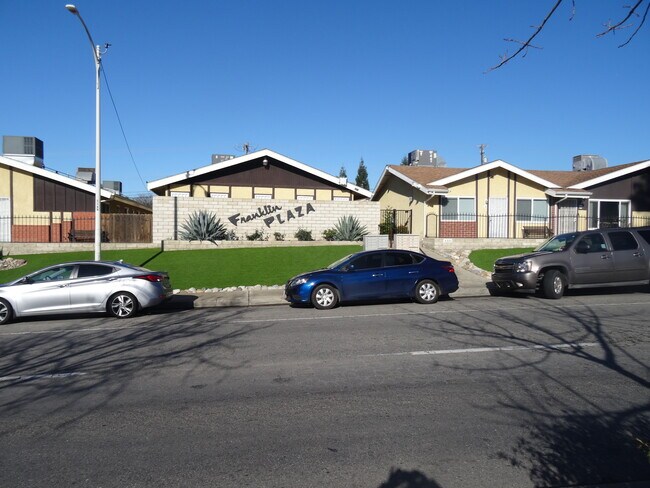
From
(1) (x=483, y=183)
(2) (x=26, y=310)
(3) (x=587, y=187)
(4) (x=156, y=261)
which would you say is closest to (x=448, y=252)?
(1) (x=483, y=183)

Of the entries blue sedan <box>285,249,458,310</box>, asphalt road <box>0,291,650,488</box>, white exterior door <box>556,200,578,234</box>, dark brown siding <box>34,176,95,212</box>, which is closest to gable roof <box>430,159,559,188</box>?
white exterior door <box>556,200,578,234</box>

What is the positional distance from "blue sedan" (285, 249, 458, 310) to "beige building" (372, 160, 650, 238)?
11.3m

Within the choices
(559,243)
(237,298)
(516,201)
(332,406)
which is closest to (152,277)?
(237,298)

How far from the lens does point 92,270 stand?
12031 millimetres

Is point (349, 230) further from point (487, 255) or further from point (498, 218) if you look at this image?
point (498, 218)

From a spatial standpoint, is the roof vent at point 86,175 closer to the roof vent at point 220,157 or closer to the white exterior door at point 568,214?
the roof vent at point 220,157

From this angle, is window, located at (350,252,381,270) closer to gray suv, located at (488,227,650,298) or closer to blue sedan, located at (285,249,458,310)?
blue sedan, located at (285,249,458,310)

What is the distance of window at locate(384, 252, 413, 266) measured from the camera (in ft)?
42.7

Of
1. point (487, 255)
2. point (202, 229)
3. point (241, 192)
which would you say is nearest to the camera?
point (487, 255)

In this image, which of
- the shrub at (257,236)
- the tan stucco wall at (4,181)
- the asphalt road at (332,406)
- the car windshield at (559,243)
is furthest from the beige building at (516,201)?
the tan stucco wall at (4,181)

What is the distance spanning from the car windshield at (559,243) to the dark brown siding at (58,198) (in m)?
22.9

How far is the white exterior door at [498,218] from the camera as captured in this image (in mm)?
25625

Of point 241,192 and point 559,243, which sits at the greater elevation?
point 241,192

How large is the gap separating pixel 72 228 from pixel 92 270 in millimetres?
14848
